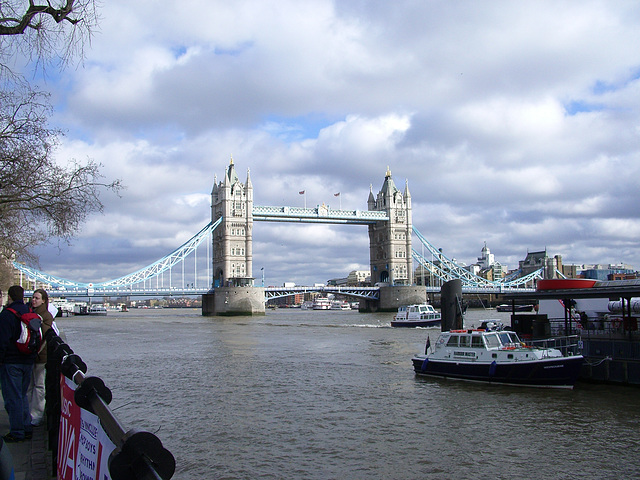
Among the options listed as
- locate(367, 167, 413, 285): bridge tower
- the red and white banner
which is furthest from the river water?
locate(367, 167, 413, 285): bridge tower

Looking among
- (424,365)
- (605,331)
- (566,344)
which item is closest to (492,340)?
(566,344)

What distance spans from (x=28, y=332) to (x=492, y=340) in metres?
15.8

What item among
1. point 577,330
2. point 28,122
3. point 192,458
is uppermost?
point 28,122

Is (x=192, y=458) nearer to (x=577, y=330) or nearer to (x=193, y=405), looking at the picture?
(x=193, y=405)

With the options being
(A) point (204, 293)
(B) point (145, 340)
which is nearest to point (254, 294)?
(A) point (204, 293)

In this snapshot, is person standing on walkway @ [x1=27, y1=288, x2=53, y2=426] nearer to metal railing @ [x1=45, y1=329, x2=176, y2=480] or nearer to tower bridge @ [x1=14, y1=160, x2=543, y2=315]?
metal railing @ [x1=45, y1=329, x2=176, y2=480]

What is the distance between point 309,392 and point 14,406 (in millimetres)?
11832

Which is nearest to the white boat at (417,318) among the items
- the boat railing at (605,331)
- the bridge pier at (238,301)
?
the boat railing at (605,331)

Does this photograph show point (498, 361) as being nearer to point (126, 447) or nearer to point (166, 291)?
point (126, 447)

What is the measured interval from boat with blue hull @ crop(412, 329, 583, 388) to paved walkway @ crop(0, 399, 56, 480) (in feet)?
47.9

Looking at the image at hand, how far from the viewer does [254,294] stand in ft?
278

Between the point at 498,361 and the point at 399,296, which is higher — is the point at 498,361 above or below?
below

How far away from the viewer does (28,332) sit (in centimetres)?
742

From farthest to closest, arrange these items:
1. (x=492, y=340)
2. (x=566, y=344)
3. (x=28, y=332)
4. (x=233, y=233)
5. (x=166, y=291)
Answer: (x=233, y=233), (x=166, y=291), (x=566, y=344), (x=492, y=340), (x=28, y=332)
